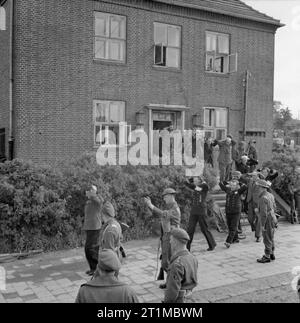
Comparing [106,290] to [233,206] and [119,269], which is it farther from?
[233,206]

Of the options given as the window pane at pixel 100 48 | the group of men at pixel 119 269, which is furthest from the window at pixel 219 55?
the group of men at pixel 119 269

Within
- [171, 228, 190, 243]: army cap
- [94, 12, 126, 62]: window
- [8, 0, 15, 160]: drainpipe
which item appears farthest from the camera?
[94, 12, 126, 62]: window

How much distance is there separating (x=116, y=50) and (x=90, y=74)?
1650mm

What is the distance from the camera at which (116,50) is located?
17375 millimetres

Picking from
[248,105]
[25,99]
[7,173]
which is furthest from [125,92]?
[7,173]

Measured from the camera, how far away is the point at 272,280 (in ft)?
25.0

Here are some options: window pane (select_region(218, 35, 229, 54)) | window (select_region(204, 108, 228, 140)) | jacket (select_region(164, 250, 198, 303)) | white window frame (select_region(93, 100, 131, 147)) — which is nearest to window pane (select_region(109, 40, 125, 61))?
white window frame (select_region(93, 100, 131, 147))

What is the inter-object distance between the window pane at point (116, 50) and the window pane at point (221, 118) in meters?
5.41

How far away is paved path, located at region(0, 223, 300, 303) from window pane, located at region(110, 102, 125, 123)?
315 inches

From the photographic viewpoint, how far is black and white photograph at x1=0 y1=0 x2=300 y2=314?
7055 mm

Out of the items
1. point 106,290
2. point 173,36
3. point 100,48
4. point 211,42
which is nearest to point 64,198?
point 106,290

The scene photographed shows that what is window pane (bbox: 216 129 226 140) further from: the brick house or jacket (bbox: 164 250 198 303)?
jacket (bbox: 164 250 198 303)

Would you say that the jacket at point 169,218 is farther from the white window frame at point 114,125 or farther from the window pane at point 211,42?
the window pane at point 211,42

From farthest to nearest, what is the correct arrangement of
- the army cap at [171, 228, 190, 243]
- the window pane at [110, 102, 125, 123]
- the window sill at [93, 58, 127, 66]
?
the window pane at [110, 102, 125, 123]
the window sill at [93, 58, 127, 66]
the army cap at [171, 228, 190, 243]
